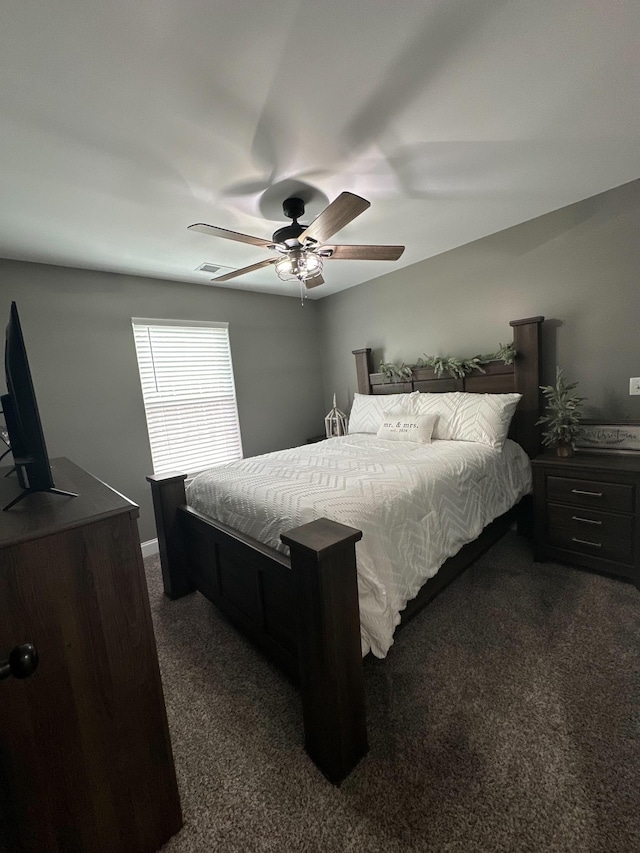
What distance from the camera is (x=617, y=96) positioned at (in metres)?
1.46

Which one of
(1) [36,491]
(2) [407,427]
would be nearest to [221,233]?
(1) [36,491]

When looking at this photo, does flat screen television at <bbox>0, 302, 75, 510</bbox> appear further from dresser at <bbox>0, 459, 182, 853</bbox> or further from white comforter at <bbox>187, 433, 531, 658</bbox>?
white comforter at <bbox>187, 433, 531, 658</bbox>

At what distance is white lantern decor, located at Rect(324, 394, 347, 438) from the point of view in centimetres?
396

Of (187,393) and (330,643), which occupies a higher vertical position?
(187,393)

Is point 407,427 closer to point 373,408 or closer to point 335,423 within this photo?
point 373,408

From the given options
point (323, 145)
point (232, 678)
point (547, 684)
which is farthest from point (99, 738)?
point (323, 145)

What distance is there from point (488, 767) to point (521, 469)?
199 cm

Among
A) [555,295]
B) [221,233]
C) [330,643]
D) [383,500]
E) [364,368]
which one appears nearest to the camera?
[330,643]

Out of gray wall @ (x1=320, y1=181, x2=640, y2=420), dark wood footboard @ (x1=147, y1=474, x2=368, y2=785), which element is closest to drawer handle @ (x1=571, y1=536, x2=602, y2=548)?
gray wall @ (x1=320, y1=181, x2=640, y2=420)

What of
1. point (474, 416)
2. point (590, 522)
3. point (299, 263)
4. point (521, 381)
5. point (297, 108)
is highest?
point (297, 108)

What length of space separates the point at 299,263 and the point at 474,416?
1699 millimetres

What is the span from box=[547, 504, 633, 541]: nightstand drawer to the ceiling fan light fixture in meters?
2.24

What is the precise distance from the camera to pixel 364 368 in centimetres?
395

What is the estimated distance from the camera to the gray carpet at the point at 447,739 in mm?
1070
